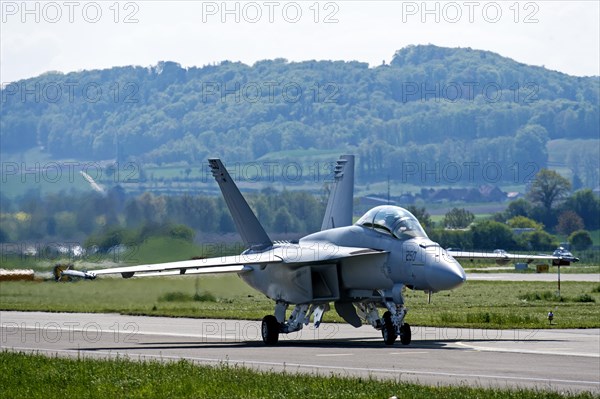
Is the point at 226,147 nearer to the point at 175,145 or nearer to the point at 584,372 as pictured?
the point at 175,145

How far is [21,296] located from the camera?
3834 centimetres

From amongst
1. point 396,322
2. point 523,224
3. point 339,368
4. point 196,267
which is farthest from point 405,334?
point 523,224

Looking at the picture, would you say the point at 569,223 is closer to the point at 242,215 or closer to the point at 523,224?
the point at 523,224

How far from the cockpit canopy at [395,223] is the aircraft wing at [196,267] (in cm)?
249

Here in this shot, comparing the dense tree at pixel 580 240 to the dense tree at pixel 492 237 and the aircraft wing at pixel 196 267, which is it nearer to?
the dense tree at pixel 492 237

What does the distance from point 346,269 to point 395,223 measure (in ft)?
5.96

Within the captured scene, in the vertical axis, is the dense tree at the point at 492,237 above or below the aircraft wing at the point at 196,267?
below

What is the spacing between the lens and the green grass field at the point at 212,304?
33.3 m

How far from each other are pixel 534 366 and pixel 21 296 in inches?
884

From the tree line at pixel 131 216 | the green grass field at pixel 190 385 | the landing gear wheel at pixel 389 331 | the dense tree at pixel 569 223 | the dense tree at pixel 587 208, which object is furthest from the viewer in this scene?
the dense tree at pixel 587 208

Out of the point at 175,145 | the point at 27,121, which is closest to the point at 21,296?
the point at 27,121

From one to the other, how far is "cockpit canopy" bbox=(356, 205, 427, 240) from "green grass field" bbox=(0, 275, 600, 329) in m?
6.61

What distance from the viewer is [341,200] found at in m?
30.6

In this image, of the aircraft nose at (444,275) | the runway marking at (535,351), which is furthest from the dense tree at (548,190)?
the aircraft nose at (444,275)
